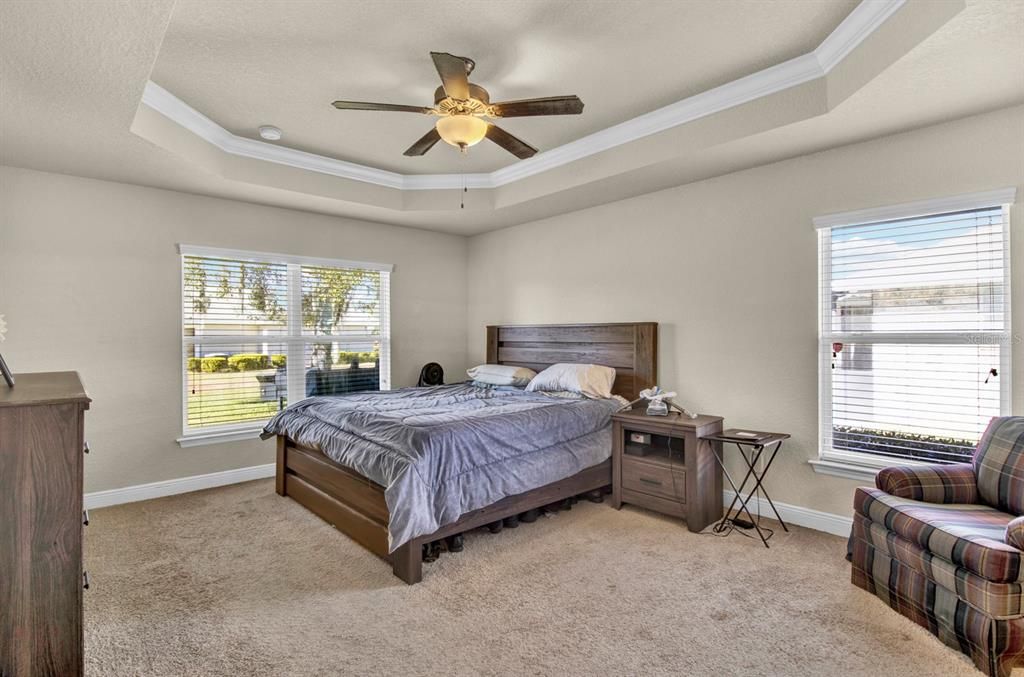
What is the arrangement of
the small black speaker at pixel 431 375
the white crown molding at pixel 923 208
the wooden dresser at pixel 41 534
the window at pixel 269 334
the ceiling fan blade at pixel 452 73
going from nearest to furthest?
the wooden dresser at pixel 41 534 < the ceiling fan blade at pixel 452 73 < the white crown molding at pixel 923 208 < the window at pixel 269 334 < the small black speaker at pixel 431 375

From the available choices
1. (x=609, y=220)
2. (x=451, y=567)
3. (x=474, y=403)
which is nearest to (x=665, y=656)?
(x=451, y=567)

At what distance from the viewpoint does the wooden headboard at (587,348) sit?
165 inches

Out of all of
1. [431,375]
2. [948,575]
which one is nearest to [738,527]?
[948,575]

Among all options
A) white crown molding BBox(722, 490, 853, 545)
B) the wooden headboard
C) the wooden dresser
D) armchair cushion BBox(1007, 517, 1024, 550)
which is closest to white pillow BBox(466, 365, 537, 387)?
the wooden headboard

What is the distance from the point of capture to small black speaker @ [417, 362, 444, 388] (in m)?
5.36

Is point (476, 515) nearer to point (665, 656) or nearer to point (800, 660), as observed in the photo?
point (665, 656)

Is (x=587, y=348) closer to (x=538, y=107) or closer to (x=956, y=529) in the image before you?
(x=538, y=107)

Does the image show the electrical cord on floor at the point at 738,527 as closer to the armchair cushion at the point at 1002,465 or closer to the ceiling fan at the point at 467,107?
the armchair cushion at the point at 1002,465

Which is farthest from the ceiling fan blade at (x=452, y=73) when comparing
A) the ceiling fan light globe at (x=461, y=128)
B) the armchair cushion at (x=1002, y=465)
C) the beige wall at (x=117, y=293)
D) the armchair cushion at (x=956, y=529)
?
the armchair cushion at (x=1002, y=465)

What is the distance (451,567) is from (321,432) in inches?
47.3

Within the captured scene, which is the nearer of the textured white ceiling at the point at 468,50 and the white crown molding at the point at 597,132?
the textured white ceiling at the point at 468,50

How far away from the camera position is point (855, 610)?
92.7 inches

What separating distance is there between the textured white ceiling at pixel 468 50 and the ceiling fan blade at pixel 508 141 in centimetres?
32

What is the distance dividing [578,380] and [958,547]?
255 centimetres
